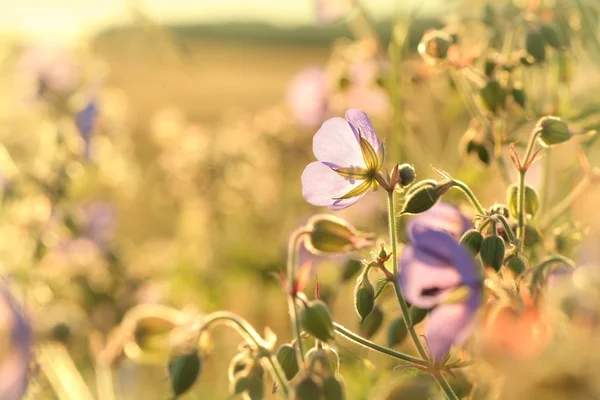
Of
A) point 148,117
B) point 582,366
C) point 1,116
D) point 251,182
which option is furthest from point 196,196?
point 148,117

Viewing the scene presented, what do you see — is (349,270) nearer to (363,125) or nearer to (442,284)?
(363,125)

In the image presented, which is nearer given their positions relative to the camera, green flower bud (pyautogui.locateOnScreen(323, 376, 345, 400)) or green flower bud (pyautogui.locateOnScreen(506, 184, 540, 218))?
green flower bud (pyautogui.locateOnScreen(323, 376, 345, 400))

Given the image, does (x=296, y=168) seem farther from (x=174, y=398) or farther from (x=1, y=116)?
(x=174, y=398)

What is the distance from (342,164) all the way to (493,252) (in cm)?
19

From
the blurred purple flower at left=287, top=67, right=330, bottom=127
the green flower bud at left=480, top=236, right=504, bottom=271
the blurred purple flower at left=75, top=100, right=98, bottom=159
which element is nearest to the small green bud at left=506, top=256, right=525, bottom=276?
the green flower bud at left=480, top=236, right=504, bottom=271

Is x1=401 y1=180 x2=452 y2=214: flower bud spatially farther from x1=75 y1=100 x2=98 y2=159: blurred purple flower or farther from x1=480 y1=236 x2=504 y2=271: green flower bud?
x1=75 y1=100 x2=98 y2=159: blurred purple flower

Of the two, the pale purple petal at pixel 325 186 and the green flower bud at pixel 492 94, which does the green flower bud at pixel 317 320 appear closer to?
the pale purple petal at pixel 325 186

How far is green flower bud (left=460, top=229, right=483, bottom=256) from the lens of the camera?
70cm

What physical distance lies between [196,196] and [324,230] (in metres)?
1.48

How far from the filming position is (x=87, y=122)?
155 centimetres

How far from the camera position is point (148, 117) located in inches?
410

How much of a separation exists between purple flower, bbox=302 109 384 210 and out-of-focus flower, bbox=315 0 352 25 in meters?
0.74

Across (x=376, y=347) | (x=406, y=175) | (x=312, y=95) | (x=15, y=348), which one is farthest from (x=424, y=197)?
(x=312, y=95)

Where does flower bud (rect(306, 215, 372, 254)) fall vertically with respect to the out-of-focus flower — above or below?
below
